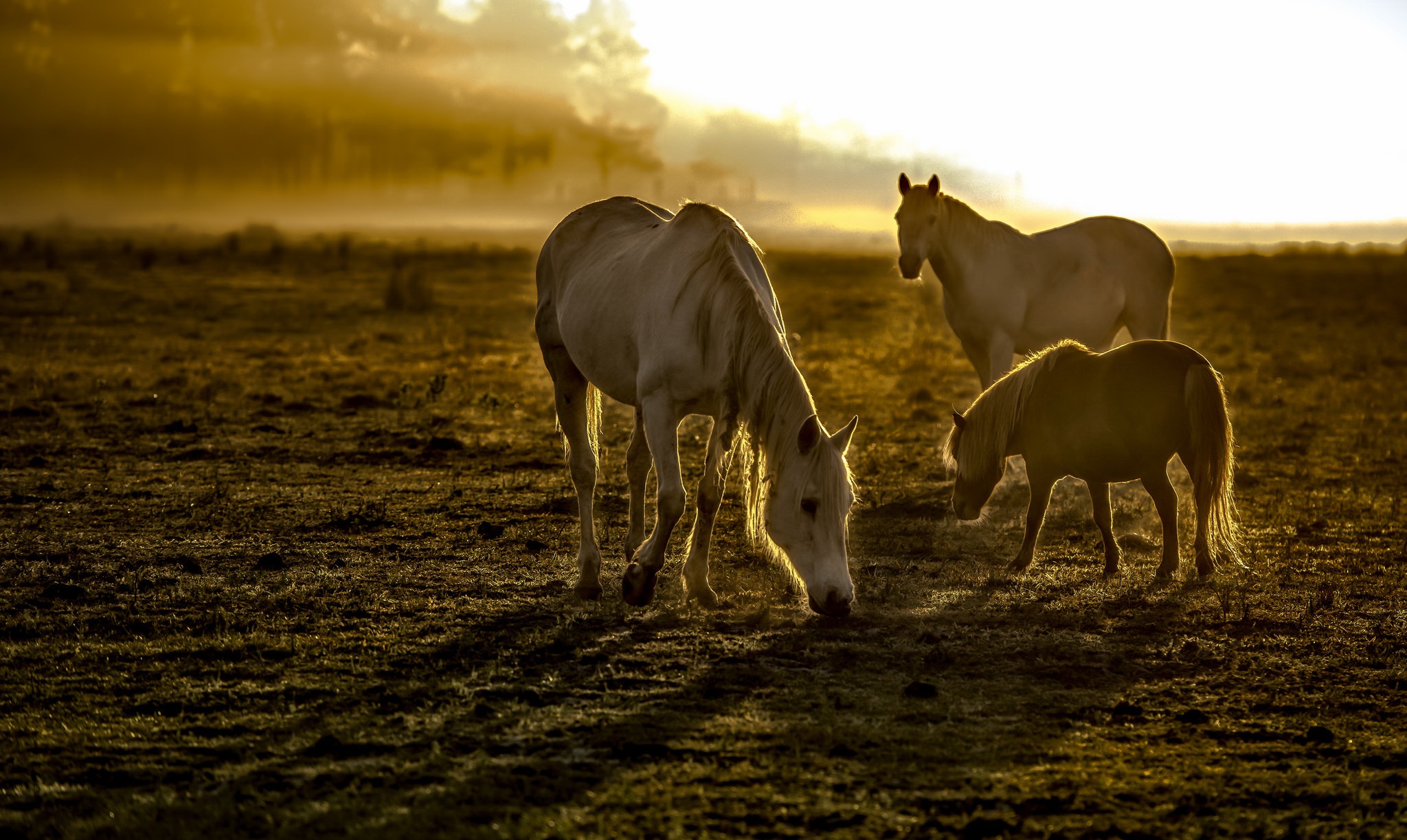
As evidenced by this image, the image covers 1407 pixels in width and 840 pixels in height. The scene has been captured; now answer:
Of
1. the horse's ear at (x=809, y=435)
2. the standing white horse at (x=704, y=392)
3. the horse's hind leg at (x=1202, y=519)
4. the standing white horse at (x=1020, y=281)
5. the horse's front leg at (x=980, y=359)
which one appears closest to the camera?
the horse's ear at (x=809, y=435)

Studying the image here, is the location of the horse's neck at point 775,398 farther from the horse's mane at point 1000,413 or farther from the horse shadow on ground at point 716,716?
the horse's mane at point 1000,413

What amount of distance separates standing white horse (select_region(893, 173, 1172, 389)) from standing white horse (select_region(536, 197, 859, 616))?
4.14m

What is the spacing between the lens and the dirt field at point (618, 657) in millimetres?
3441

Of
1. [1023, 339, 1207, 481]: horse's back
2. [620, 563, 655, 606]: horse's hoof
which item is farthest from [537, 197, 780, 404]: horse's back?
[1023, 339, 1207, 481]: horse's back

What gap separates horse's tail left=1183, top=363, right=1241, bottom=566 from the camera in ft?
20.3

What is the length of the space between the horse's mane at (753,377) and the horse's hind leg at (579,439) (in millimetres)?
1099

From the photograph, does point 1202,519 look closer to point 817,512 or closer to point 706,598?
point 817,512

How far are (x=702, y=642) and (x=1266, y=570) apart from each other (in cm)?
352

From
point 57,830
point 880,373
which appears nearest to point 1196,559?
point 57,830

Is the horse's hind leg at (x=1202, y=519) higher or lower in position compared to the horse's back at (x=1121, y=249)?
lower

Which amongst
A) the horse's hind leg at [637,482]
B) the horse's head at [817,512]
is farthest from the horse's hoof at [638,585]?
the horse's hind leg at [637,482]

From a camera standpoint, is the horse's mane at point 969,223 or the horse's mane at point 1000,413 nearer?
the horse's mane at point 1000,413

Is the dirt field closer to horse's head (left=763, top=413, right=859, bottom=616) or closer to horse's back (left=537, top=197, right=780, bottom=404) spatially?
horse's head (left=763, top=413, right=859, bottom=616)

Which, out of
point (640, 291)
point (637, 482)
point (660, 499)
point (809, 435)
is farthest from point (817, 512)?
point (637, 482)
